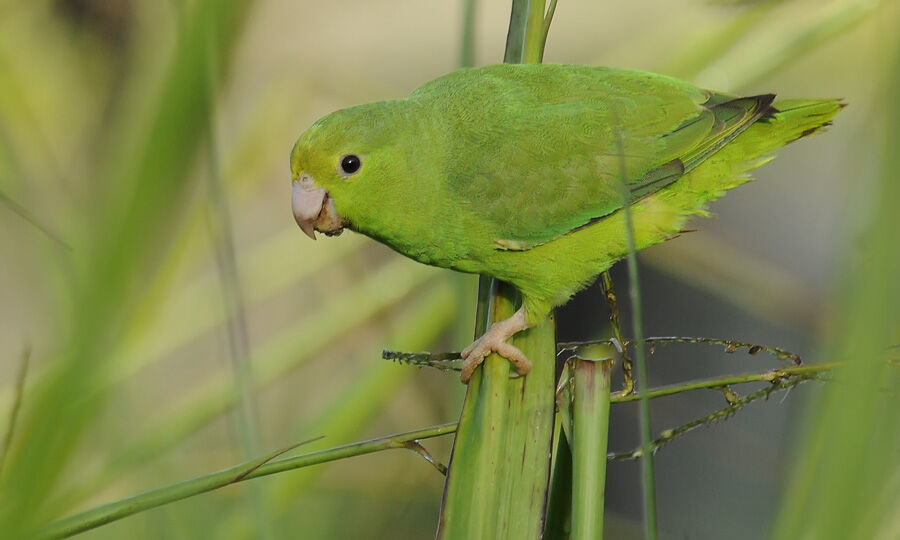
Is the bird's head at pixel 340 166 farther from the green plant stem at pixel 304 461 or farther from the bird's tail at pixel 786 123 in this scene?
the bird's tail at pixel 786 123

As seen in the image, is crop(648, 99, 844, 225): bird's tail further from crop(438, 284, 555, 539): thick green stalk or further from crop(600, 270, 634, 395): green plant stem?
crop(438, 284, 555, 539): thick green stalk

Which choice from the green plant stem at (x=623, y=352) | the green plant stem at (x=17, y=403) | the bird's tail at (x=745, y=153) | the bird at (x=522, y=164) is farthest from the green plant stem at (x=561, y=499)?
the bird's tail at (x=745, y=153)

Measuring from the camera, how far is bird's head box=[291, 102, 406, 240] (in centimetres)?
133

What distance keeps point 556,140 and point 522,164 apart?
7cm

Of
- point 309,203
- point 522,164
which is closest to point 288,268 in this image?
point 309,203

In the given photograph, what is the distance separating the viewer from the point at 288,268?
1.83m

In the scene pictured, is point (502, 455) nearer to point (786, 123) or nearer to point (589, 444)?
point (589, 444)

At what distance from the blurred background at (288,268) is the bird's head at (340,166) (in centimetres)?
16

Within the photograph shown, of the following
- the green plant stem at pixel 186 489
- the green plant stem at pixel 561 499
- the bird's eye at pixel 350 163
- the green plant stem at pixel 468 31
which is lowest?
the green plant stem at pixel 186 489

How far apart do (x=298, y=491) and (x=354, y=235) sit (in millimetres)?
667

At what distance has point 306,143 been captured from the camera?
4.31 ft

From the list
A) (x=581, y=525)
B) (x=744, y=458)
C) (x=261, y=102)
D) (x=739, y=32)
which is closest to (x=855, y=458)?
(x=581, y=525)

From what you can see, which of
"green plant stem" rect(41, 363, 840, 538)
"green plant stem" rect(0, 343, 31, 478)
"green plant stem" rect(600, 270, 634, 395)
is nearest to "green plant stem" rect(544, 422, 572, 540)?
"green plant stem" rect(41, 363, 840, 538)

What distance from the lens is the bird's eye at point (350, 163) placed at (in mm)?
1349
